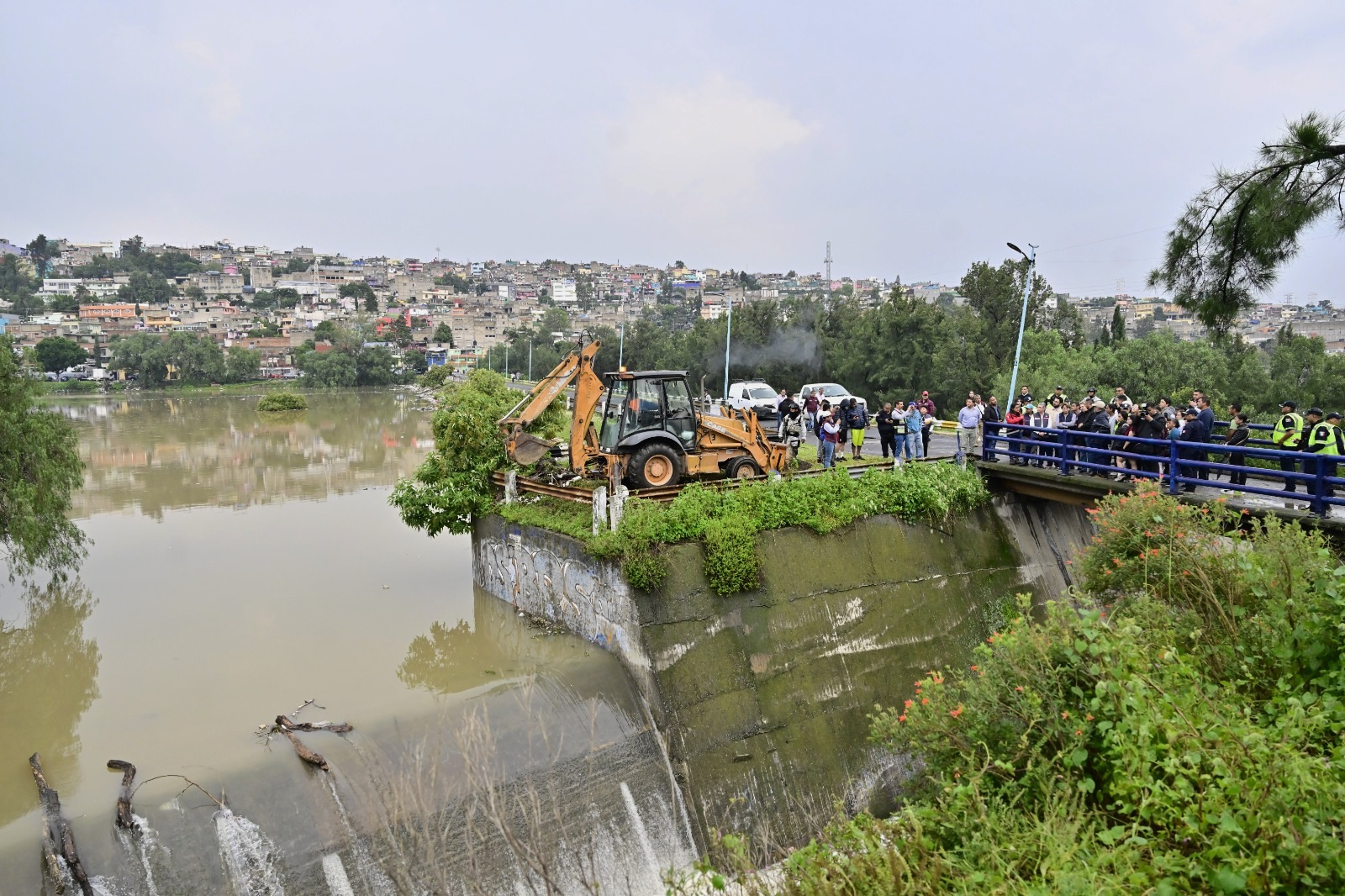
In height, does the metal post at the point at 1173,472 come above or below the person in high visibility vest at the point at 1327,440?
below

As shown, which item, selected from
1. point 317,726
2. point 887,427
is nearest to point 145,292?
point 887,427

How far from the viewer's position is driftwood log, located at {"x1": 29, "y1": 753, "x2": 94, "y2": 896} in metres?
7.57

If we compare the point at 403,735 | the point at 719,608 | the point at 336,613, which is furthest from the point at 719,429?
the point at 336,613

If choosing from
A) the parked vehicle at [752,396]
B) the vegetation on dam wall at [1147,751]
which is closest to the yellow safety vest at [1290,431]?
the vegetation on dam wall at [1147,751]

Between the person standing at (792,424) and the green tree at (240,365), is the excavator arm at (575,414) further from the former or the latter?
the green tree at (240,365)

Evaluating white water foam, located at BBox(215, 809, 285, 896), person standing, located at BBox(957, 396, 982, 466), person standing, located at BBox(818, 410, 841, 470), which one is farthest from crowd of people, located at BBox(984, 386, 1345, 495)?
white water foam, located at BBox(215, 809, 285, 896)

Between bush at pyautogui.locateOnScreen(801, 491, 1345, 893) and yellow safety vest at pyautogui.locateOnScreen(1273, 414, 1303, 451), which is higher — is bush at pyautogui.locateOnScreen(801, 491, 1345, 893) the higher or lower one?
the lower one

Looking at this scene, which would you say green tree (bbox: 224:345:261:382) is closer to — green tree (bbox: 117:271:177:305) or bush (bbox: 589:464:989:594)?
bush (bbox: 589:464:989:594)

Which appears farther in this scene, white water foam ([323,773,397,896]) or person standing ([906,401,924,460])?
person standing ([906,401,924,460])

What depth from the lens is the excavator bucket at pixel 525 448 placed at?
1405 centimetres

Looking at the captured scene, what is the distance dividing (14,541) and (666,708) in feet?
40.7

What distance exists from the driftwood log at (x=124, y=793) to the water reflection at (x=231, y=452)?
18.6m

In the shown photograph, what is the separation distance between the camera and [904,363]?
40.5 meters

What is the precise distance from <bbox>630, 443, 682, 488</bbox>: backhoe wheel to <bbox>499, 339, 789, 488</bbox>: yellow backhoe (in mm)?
13
